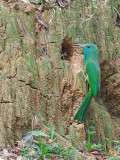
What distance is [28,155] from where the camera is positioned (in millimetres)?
3791

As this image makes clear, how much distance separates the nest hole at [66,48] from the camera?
5488mm

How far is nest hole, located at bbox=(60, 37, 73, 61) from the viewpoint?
5488 mm

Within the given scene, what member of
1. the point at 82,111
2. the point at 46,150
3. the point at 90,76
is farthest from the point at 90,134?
the point at 46,150

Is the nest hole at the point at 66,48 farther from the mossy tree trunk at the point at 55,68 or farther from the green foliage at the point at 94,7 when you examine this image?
the green foliage at the point at 94,7

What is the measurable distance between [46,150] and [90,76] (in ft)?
6.15

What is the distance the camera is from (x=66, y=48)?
566 cm

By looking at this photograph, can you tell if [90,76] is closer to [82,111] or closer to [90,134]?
[82,111]

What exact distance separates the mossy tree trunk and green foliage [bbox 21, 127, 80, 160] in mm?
239

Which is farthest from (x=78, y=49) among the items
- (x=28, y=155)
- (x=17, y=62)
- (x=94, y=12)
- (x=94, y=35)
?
(x=28, y=155)

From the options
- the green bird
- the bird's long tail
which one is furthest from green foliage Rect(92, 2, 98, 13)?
the bird's long tail

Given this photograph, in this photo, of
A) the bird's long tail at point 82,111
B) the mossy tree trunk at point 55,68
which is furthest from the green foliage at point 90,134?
the bird's long tail at point 82,111

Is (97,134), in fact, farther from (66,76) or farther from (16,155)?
(16,155)

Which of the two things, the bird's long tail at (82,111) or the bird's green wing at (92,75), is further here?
the bird's green wing at (92,75)

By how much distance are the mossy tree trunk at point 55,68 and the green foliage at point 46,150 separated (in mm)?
239
